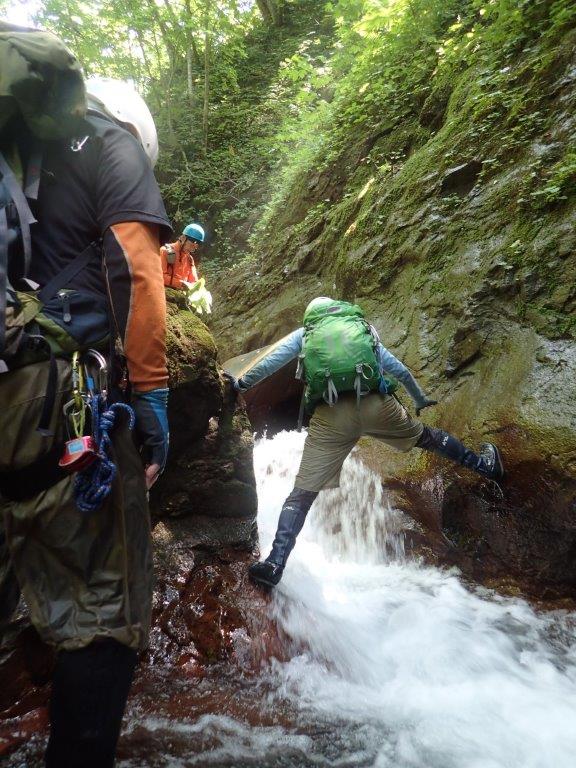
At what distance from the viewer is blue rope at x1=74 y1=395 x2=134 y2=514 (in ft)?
4.69

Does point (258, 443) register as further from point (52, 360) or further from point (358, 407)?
point (52, 360)

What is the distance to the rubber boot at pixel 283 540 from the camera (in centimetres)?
339

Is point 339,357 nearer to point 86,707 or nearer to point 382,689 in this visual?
point 382,689

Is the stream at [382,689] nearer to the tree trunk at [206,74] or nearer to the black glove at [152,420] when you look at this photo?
the black glove at [152,420]

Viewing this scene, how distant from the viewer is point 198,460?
379cm

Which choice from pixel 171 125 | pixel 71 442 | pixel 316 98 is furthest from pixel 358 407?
pixel 171 125

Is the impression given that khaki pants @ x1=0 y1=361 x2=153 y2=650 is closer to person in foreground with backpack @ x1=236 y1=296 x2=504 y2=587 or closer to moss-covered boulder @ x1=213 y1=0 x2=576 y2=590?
person in foreground with backpack @ x1=236 y1=296 x2=504 y2=587

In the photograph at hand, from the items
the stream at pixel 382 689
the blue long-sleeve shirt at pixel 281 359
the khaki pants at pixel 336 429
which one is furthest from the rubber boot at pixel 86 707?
the blue long-sleeve shirt at pixel 281 359

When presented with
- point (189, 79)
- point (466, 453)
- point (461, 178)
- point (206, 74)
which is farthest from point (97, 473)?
point (189, 79)

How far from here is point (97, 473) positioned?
1.45 m

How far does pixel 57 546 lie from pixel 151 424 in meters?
0.50

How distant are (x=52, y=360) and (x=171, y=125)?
17479mm

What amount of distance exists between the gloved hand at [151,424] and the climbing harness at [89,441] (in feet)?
0.43

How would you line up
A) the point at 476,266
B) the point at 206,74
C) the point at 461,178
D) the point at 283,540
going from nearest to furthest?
1. the point at 283,540
2. the point at 476,266
3. the point at 461,178
4. the point at 206,74
